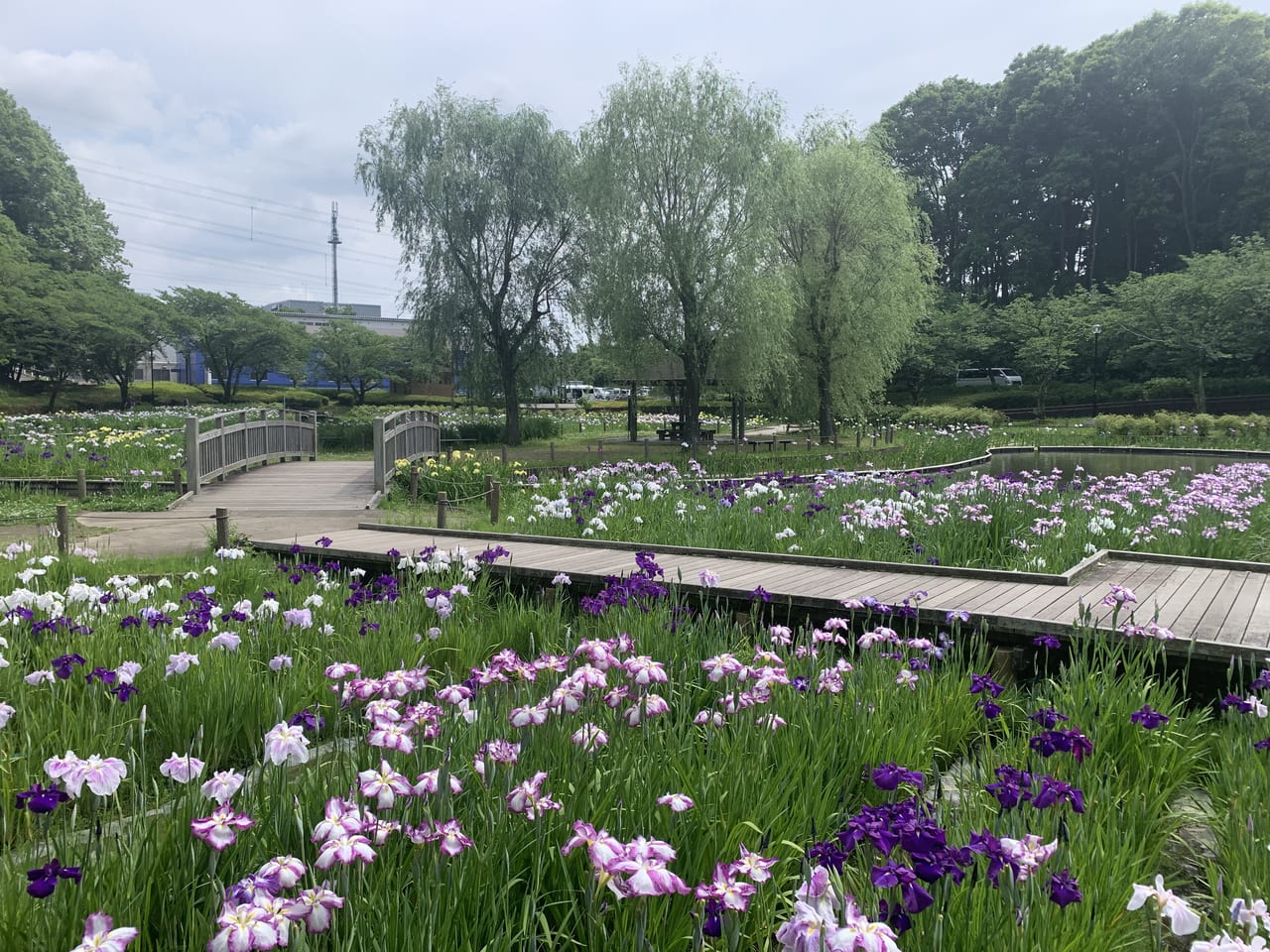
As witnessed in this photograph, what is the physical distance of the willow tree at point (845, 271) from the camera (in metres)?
23.9

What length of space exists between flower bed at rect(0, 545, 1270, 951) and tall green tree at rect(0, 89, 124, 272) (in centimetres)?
5462

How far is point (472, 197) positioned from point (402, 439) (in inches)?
368

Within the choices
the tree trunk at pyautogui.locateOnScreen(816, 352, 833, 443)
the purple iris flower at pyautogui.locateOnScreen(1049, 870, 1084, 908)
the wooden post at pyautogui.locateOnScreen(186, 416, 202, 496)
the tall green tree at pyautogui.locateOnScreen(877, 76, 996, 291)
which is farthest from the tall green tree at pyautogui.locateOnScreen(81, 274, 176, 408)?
the tall green tree at pyautogui.locateOnScreen(877, 76, 996, 291)

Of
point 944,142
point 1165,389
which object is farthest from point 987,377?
point 944,142

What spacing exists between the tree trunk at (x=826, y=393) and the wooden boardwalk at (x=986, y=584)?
1727 centimetres

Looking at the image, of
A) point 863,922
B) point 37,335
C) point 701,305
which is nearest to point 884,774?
point 863,922

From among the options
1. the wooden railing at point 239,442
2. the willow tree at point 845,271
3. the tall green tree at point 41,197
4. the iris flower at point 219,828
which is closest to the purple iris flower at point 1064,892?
Result: the iris flower at point 219,828

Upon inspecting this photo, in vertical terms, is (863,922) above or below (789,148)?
below

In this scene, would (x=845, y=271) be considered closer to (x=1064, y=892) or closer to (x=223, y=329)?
(x=1064, y=892)

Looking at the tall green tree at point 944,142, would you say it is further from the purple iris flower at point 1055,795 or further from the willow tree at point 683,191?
the purple iris flower at point 1055,795

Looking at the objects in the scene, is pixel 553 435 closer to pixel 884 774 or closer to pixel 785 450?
pixel 785 450

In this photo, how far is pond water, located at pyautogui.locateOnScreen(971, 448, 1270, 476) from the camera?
65.1 ft

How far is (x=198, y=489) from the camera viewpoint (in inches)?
606

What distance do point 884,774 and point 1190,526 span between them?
24.4 ft
